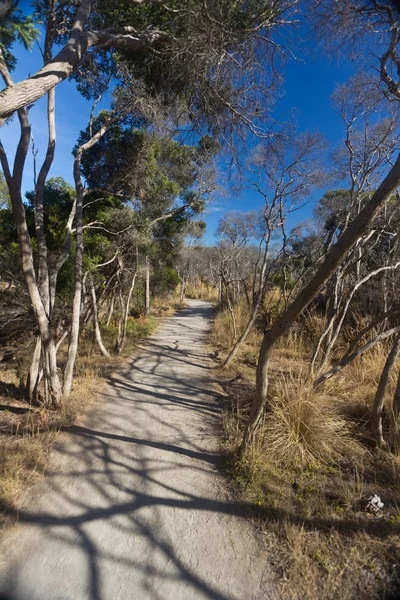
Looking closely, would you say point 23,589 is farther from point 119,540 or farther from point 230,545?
point 230,545

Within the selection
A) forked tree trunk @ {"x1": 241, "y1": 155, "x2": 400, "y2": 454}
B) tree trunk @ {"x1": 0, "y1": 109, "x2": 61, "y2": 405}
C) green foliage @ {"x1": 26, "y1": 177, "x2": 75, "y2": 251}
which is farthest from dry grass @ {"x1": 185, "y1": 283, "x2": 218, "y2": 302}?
forked tree trunk @ {"x1": 241, "y1": 155, "x2": 400, "y2": 454}

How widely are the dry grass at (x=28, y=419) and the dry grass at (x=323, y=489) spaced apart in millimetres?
1962

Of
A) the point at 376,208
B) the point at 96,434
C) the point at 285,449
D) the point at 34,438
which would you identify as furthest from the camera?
the point at 96,434

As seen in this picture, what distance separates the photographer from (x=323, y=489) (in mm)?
2166

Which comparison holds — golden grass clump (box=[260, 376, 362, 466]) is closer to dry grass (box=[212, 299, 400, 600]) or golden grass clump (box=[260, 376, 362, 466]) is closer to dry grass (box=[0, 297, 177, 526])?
dry grass (box=[212, 299, 400, 600])

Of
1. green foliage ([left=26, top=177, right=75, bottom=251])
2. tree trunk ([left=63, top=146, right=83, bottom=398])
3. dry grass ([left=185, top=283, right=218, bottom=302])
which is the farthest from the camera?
dry grass ([left=185, top=283, right=218, bottom=302])

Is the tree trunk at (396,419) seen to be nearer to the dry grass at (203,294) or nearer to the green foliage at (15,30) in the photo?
the green foliage at (15,30)

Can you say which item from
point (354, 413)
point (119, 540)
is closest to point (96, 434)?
point (119, 540)

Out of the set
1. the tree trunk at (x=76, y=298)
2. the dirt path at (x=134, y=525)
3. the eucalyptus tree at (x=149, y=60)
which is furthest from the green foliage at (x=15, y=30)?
the dirt path at (x=134, y=525)

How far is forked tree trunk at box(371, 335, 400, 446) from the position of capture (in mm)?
2463

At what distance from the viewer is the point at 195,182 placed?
26.6 feet

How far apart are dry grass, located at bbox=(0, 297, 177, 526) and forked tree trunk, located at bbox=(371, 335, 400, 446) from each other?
3452 millimetres

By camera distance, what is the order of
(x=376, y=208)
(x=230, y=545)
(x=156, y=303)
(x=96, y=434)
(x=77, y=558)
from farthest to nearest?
1. (x=156, y=303)
2. (x=96, y=434)
3. (x=230, y=545)
4. (x=77, y=558)
5. (x=376, y=208)

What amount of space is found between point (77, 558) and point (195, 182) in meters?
8.58
